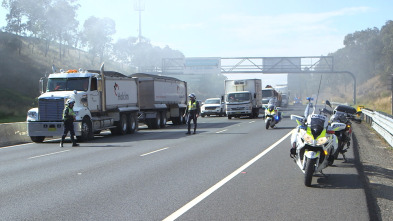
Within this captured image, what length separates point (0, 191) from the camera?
9.04 metres

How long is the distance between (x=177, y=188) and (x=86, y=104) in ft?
43.7

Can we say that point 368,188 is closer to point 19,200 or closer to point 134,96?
point 19,200

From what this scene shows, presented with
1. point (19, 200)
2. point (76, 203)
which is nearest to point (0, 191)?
point (19, 200)

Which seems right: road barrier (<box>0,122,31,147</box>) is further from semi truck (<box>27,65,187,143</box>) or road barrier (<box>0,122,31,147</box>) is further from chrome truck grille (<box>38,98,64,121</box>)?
chrome truck grille (<box>38,98,64,121</box>)

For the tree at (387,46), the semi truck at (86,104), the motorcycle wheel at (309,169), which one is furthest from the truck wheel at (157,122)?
the tree at (387,46)

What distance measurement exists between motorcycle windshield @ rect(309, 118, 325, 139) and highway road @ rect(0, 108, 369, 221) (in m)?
0.94

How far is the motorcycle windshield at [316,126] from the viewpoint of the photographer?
9172mm

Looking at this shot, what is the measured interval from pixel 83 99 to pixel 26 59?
49400 mm

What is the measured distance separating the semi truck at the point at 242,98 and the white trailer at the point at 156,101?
21.7 feet

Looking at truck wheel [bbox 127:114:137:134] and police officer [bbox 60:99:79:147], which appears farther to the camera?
truck wheel [bbox 127:114:137:134]

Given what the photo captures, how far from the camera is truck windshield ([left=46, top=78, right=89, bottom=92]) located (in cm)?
2177

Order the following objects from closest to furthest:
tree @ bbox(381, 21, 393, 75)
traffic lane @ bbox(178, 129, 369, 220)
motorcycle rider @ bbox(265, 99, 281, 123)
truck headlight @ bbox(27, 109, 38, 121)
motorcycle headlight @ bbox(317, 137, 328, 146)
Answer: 1. traffic lane @ bbox(178, 129, 369, 220)
2. motorcycle headlight @ bbox(317, 137, 328, 146)
3. truck headlight @ bbox(27, 109, 38, 121)
4. motorcycle rider @ bbox(265, 99, 281, 123)
5. tree @ bbox(381, 21, 393, 75)

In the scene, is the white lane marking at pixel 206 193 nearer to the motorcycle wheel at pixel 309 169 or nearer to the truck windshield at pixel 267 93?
the motorcycle wheel at pixel 309 169

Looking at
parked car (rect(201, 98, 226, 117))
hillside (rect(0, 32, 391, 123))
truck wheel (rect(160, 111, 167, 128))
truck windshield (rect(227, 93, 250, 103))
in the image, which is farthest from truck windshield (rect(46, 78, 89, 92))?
parked car (rect(201, 98, 226, 117))
